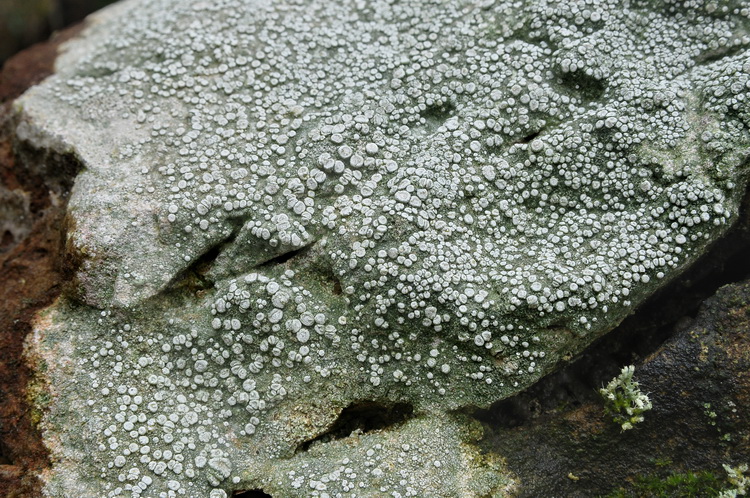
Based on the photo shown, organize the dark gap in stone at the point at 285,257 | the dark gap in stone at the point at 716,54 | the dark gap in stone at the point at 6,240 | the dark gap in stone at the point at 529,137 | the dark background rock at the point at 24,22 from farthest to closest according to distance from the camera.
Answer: the dark background rock at the point at 24,22
the dark gap in stone at the point at 6,240
the dark gap in stone at the point at 716,54
the dark gap in stone at the point at 529,137
the dark gap in stone at the point at 285,257

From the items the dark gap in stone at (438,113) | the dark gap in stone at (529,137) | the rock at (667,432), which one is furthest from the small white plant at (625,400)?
the dark gap in stone at (438,113)

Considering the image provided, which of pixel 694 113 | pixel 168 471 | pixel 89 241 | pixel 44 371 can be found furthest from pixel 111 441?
pixel 694 113

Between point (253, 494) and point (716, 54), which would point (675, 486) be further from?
point (716, 54)

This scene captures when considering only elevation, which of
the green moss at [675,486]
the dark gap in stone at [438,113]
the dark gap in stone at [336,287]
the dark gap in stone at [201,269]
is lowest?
the green moss at [675,486]

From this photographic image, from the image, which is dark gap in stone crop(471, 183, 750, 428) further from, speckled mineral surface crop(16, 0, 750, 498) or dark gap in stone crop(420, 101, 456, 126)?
dark gap in stone crop(420, 101, 456, 126)

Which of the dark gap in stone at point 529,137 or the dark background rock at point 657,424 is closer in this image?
the dark background rock at point 657,424

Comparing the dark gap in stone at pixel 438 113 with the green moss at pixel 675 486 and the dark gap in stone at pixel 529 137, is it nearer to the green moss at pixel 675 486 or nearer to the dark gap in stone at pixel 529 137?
the dark gap in stone at pixel 529 137

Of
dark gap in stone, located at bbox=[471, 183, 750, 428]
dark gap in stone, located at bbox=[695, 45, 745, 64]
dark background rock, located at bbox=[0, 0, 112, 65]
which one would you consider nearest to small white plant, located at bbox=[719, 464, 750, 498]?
dark gap in stone, located at bbox=[471, 183, 750, 428]
